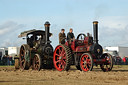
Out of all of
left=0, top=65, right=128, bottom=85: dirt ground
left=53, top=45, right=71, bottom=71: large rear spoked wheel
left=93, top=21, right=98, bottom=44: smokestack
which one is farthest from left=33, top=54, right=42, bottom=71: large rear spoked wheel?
left=0, top=65, right=128, bottom=85: dirt ground

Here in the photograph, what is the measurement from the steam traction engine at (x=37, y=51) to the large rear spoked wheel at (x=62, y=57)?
614mm

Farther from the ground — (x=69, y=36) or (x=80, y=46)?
(x=69, y=36)

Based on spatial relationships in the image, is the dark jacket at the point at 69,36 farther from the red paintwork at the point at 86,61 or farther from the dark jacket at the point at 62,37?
the red paintwork at the point at 86,61

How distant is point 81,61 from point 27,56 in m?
3.72

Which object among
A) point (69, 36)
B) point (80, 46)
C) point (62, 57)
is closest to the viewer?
point (80, 46)

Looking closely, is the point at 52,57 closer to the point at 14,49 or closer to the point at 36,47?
the point at 36,47

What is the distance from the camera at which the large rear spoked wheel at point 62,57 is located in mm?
12734

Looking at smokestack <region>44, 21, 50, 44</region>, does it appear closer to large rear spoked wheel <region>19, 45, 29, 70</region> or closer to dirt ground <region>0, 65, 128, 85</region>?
large rear spoked wheel <region>19, 45, 29, 70</region>

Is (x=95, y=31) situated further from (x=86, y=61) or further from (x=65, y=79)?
(x=65, y=79)

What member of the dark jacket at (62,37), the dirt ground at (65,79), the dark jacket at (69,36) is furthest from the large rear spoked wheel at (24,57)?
the dirt ground at (65,79)

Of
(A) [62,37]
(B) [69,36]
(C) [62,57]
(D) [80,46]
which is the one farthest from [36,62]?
(D) [80,46]

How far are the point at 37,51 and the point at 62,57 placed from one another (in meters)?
2.24

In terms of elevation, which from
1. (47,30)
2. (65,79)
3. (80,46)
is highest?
(47,30)

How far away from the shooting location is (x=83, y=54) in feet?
41.1
